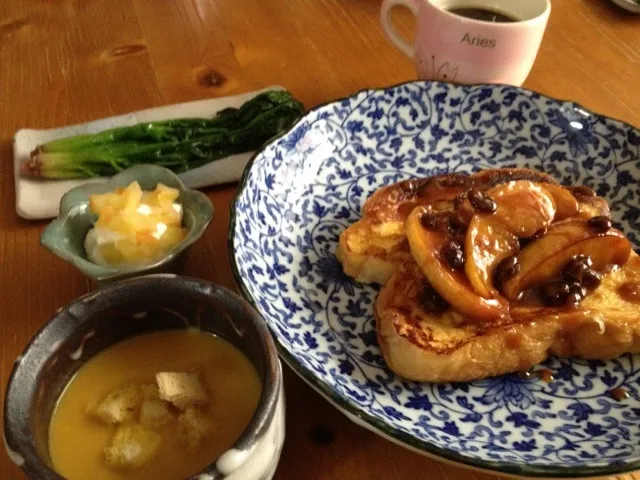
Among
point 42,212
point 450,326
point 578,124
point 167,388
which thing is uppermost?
point 578,124

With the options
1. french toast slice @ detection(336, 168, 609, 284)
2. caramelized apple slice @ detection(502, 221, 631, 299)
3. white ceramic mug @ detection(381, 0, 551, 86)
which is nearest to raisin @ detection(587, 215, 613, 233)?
caramelized apple slice @ detection(502, 221, 631, 299)

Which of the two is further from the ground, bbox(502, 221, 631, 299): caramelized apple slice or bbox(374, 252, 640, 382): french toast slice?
bbox(502, 221, 631, 299): caramelized apple slice

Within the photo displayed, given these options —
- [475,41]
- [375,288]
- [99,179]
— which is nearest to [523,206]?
[375,288]

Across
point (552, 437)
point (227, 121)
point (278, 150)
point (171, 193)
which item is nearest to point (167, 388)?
point (171, 193)

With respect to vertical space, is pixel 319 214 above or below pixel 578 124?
below

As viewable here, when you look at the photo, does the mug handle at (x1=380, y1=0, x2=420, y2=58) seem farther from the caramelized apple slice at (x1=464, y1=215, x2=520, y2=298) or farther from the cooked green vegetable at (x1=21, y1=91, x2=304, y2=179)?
the caramelized apple slice at (x1=464, y1=215, x2=520, y2=298)

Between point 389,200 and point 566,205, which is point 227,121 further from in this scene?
point 566,205

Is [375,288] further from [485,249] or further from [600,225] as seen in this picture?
[600,225]
